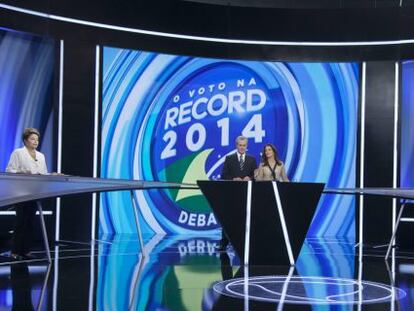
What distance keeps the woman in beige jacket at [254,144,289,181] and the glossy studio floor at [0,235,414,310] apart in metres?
0.81

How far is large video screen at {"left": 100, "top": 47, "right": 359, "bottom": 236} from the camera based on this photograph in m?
7.34

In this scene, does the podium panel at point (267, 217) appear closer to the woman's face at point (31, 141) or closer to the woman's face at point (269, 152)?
the woman's face at point (269, 152)

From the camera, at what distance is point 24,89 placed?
6465 millimetres

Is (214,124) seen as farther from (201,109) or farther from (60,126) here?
(60,126)

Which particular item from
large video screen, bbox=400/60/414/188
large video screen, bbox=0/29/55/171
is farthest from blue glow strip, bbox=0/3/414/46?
large video screen, bbox=400/60/414/188

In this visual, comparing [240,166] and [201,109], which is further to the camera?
[201,109]

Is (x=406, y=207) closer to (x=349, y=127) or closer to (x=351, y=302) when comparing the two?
(x=349, y=127)

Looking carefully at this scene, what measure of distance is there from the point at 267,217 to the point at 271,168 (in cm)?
76

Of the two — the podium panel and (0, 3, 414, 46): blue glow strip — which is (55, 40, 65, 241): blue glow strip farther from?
the podium panel

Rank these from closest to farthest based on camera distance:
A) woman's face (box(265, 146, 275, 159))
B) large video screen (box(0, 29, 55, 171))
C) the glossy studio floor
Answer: the glossy studio floor → woman's face (box(265, 146, 275, 159)) → large video screen (box(0, 29, 55, 171))

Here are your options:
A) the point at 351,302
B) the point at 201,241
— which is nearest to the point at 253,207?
the point at 351,302

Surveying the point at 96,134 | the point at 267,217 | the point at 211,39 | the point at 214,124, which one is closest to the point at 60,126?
the point at 96,134

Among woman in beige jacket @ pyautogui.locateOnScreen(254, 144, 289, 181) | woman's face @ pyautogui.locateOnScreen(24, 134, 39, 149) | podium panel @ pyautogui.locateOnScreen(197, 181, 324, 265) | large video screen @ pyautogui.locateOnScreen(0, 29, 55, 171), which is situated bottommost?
podium panel @ pyautogui.locateOnScreen(197, 181, 324, 265)

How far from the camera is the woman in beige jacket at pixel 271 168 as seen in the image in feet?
17.2
